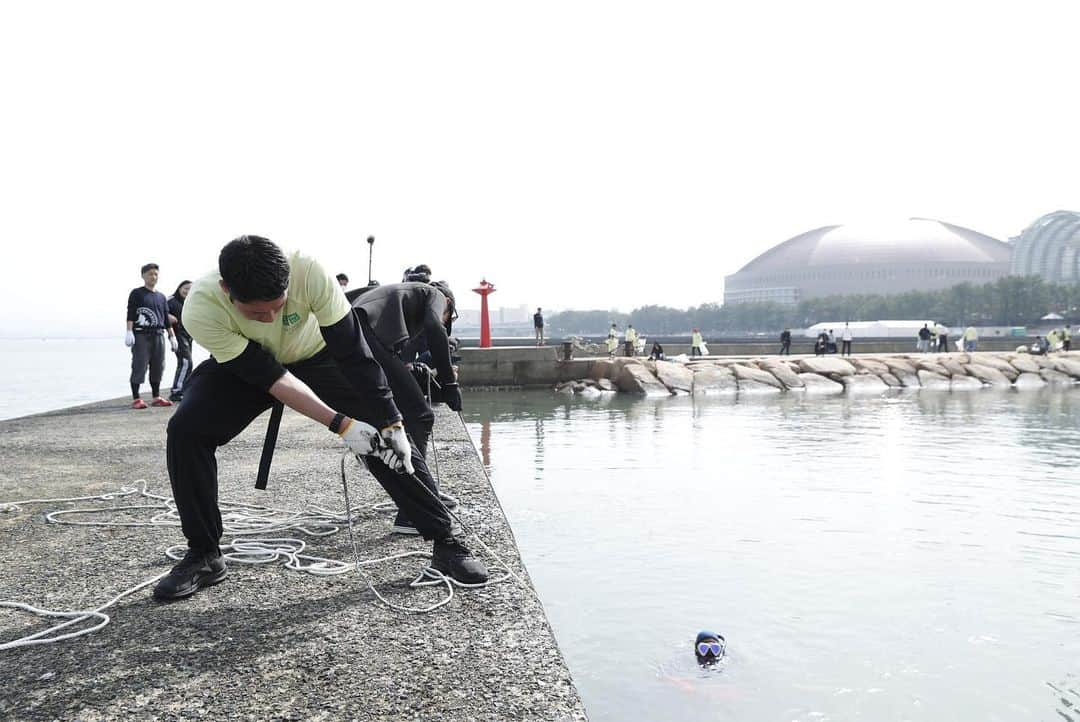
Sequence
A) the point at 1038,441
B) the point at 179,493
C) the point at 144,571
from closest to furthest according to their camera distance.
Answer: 1. the point at 179,493
2. the point at 144,571
3. the point at 1038,441

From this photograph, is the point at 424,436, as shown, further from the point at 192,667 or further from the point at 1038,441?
the point at 1038,441

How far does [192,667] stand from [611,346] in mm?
25872

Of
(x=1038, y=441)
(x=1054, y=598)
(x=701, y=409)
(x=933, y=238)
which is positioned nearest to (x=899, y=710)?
(x=1054, y=598)

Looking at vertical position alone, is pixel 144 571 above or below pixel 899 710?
above

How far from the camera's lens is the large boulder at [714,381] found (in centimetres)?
2234

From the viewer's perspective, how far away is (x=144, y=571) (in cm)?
325

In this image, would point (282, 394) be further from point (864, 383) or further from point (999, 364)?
point (999, 364)

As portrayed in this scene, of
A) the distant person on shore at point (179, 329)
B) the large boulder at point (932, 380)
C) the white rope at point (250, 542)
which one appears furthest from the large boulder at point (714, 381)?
the white rope at point (250, 542)

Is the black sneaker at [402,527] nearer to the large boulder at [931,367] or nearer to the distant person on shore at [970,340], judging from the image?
the large boulder at [931,367]

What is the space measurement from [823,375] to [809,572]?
19.9 meters

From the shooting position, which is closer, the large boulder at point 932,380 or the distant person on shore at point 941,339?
the large boulder at point 932,380

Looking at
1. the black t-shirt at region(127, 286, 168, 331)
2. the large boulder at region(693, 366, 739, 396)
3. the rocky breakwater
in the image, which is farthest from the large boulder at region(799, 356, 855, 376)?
the black t-shirt at region(127, 286, 168, 331)

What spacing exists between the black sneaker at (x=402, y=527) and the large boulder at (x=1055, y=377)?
2802 centimetres

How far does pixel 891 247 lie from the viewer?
139 metres
